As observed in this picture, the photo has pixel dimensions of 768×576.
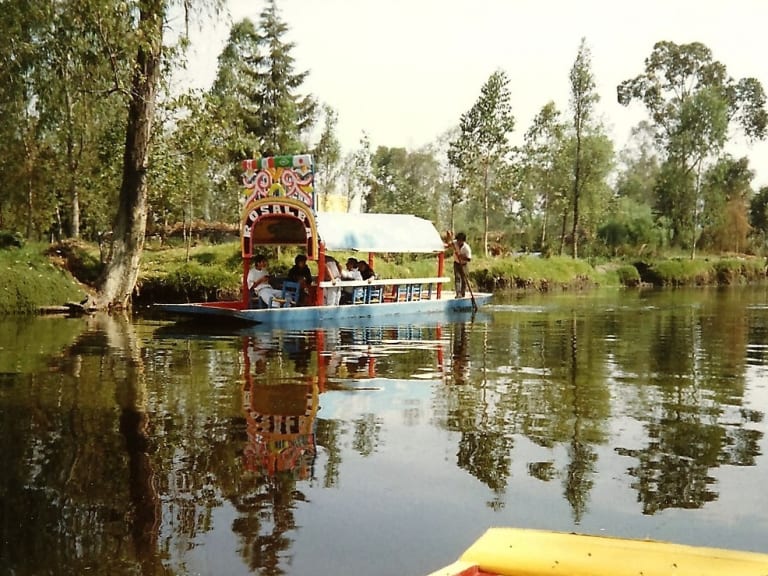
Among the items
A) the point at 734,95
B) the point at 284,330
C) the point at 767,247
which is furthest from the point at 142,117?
the point at 734,95

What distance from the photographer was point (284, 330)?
18391 millimetres

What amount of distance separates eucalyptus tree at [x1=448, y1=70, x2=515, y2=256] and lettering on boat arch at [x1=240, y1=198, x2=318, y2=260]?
23340mm

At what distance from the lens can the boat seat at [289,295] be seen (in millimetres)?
19875

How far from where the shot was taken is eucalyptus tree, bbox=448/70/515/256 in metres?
43.3

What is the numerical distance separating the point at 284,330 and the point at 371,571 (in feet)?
45.0

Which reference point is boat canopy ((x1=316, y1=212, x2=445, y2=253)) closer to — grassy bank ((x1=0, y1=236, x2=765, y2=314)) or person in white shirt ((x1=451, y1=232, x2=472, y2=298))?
person in white shirt ((x1=451, y1=232, x2=472, y2=298))

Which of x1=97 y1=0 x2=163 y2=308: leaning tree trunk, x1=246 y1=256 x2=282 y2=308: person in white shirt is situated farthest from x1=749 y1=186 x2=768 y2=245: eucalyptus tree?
x1=246 y1=256 x2=282 y2=308: person in white shirt

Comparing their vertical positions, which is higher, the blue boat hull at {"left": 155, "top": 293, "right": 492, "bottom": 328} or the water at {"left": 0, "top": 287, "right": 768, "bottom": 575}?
the blue boat hull at {"left": 155, "top": 293, "right": 492, "bottom": 328}

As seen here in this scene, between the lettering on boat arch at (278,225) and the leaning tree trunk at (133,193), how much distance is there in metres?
4.58

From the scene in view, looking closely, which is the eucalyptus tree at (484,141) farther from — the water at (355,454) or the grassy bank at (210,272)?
the water at (355,454)

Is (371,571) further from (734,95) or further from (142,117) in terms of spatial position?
(734,95)

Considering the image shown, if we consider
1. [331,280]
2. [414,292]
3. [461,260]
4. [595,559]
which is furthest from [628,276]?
[595,559]

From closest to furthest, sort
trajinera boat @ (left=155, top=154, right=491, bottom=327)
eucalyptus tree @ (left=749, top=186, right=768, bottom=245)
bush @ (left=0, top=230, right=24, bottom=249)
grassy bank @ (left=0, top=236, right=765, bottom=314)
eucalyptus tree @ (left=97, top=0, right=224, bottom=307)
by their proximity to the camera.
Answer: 1. trajinera boat @ (left=155, top=154, right=491, bottom=327)
2. eucalyptus tree @ (left=97, top=0, right=224, bottom=307)
3. grassy bank @ (left=0, top=236, right=765, bottom=314)
4. bush @ (left=0, top=230, right=24, bottom=249)
5. eucalyptus tree @ (left=749, top=186, right=768, bottom=245)

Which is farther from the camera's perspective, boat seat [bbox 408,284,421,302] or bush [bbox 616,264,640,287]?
bush [bbox 616,264,640,287]
